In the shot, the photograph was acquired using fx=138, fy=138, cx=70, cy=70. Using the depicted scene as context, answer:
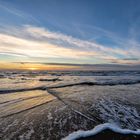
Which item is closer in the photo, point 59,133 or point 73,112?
point 59,133

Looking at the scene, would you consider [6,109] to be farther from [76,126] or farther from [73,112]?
[76,126]

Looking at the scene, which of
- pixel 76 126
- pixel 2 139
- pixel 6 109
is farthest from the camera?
pixel 6 109

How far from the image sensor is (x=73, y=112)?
544 cm

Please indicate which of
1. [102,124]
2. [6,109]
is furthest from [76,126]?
[6,109]

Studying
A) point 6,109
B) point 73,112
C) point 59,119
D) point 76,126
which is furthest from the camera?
point 6,109

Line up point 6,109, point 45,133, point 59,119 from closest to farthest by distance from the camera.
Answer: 1. point 45,133
2. point 59,119
3. point 6,109

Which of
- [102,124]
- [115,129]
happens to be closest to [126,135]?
[115,129]

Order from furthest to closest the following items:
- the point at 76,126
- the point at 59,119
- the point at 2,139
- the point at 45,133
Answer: the point at 59,119, the point at 76,126, the point at 45,133, the point at 2,139

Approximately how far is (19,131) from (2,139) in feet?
1.69

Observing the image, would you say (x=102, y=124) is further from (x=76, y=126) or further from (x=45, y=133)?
(x=45, y=133)

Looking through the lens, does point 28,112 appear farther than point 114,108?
Answer: No

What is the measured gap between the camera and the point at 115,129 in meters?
3.97

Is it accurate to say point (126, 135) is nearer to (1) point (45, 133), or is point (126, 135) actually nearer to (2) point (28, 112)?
(1) point (45, 133)

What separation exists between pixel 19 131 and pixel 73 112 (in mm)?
2172
